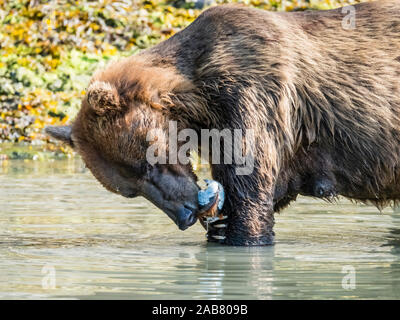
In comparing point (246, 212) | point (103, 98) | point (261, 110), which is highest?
point (103, 98)

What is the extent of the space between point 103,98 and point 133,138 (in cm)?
40

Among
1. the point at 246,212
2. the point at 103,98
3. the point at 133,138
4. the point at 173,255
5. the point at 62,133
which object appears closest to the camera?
the point at 103,98

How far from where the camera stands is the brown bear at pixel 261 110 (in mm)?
7266

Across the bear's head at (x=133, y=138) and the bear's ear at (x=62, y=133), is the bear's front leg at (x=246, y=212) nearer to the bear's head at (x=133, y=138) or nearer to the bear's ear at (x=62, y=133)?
the bear's head at (x=133, y=138)

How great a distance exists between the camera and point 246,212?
24.4 feet

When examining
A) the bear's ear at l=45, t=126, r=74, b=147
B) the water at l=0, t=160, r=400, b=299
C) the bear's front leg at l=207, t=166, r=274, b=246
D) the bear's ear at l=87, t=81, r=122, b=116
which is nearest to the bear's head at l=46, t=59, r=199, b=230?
the bear's ear at l=87, t=81, r=122, b=116

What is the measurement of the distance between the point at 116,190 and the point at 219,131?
3.13ft

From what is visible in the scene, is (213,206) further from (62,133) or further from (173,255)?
(62,133)

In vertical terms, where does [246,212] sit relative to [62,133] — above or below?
below

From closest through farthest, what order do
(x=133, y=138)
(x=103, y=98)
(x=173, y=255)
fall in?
(x=103, y=98)
(x=133, y=138)
(x=173, y=255)

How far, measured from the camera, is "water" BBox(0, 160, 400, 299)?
5.93m

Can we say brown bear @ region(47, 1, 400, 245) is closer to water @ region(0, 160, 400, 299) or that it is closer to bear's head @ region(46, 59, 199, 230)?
bear's head @ region(46, 59, 199, 230)

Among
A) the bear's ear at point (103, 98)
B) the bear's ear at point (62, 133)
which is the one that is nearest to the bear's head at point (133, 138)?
the bear's ear at point (103, 98)

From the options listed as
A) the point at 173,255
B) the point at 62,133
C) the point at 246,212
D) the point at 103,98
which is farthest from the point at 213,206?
→ the point at 62,133
